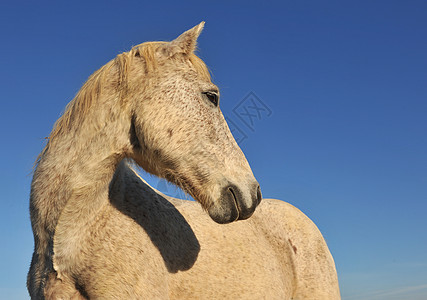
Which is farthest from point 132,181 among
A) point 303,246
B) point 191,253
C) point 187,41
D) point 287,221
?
point 303,246

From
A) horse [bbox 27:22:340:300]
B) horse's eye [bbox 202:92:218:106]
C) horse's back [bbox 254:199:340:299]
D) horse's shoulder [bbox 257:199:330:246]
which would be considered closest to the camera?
horse [bbox 27:22:340:300]

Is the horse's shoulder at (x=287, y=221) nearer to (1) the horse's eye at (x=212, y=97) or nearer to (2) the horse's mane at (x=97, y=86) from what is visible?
(1) the horse's eye at (x=212, y=97)

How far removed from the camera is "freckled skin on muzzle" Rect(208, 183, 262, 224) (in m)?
3.56

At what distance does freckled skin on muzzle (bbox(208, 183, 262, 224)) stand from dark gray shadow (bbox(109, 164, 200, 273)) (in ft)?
2.55

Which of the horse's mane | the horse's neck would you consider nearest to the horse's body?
the horse's neck

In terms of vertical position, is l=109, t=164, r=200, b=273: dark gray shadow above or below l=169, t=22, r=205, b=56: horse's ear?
below

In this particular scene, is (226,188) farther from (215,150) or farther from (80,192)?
(80,192)

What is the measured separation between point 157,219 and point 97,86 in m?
1.42

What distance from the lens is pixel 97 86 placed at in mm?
3809

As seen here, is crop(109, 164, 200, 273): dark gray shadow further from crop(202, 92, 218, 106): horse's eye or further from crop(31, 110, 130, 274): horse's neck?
crop(202, 92, 218, 106): horse's eye

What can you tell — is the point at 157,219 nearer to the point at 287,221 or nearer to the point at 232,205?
the point at 232,205

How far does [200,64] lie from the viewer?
4141 mm

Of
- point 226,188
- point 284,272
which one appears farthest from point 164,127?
point 284,272

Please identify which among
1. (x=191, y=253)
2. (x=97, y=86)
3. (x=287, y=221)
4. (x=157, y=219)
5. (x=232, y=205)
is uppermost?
(x=97, y=86)
